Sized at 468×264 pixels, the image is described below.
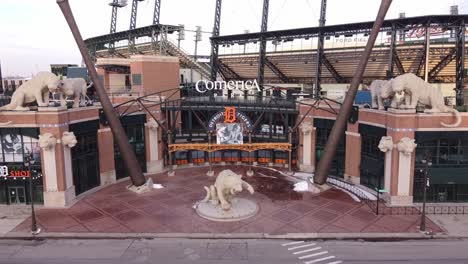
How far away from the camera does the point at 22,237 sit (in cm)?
2402

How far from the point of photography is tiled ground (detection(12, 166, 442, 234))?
2502cm

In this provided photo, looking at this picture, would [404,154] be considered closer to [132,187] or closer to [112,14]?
[132,187]

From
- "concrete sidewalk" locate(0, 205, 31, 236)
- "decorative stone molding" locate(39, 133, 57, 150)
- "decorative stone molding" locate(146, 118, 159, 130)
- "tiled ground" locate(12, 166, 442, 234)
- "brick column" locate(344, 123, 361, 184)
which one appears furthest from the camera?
"decorative stone molding" locate(146, 118, 159, 130)

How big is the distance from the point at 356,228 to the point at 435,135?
11.5 metres

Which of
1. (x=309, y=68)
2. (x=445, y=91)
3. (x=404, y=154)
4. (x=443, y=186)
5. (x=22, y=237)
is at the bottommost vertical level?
(x=22, y=237)

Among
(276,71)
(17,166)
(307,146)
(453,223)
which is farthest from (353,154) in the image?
(276,71)

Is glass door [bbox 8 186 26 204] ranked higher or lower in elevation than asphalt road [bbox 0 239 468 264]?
higher

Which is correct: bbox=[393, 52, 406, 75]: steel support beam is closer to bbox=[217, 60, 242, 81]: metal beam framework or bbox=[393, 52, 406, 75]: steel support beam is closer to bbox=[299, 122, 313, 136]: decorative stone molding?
bbox=[299, 122, 313, 136]: decorative stone molding

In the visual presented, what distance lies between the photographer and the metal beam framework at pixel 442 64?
55.1 m

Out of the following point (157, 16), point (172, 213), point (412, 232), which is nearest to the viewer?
point (412, 232)

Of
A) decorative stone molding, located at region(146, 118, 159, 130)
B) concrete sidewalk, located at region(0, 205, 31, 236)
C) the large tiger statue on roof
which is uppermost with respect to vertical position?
the large tiger statue on roof

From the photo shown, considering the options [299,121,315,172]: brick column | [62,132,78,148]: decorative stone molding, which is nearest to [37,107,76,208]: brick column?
[62,132,78,148]: decorative stone molding

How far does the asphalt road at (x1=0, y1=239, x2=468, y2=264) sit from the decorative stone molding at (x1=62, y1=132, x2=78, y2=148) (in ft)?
29.4

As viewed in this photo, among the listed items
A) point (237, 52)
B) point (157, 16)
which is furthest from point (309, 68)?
point (157, 16)
